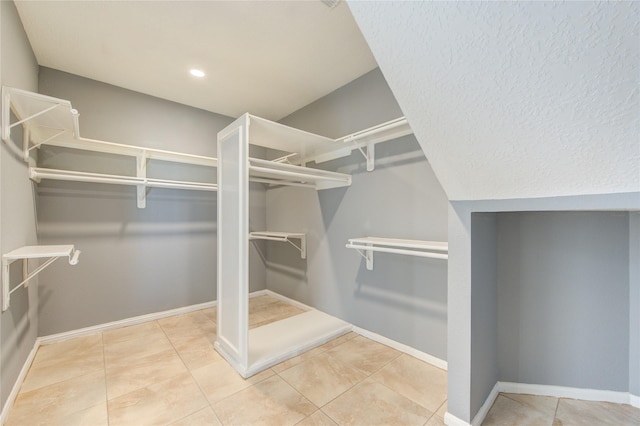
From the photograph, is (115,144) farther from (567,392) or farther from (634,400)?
(634,400)

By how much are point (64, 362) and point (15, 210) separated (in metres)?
1.19

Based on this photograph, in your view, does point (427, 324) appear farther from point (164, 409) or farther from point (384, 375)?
point (164, 409)

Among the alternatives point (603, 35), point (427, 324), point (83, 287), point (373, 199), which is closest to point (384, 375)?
point (427, 324)

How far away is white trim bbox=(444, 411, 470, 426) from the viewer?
4.29 ft

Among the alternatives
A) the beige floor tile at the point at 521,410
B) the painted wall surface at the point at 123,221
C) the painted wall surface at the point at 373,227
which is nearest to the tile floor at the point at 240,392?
the beige floor tile at the point at 521,410

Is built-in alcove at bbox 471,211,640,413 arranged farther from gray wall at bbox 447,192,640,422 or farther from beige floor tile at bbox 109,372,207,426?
beige floor tile at bbox 109,372,207,426

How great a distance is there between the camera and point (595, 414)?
1.37 m

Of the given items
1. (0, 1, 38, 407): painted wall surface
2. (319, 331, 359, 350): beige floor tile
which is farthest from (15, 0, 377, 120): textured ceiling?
(319, 331, 359, 350): beige floor tile

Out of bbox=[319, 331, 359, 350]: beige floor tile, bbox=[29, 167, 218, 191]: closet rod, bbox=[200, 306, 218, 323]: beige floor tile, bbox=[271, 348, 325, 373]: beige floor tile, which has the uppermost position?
bbox=[29, 167, 218, 191]: closet rod

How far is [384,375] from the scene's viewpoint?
177 cm

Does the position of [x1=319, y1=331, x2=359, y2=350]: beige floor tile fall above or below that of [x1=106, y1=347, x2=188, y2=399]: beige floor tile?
below

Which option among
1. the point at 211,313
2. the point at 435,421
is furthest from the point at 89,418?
the point at 435,421

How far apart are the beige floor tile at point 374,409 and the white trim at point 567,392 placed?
618 millimetres

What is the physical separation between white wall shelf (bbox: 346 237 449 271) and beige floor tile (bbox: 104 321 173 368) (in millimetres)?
1854
